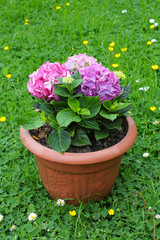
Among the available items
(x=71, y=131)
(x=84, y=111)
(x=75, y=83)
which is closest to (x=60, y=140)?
(x=71, y=131)

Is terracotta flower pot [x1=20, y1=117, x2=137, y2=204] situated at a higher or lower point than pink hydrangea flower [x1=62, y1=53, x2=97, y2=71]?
lower

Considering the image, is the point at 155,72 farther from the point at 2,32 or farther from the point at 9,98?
the point at 2,32

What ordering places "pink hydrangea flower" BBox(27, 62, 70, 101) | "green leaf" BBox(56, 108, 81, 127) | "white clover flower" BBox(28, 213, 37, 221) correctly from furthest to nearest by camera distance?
1. "white clover flower" BBox(28, 213, 37, 221)
2. "pink hydrangea flower" BBox(27, 62, 70, 101)
3. "green leaf" BBox(56, 108, 81, 127)

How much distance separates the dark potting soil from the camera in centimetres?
172

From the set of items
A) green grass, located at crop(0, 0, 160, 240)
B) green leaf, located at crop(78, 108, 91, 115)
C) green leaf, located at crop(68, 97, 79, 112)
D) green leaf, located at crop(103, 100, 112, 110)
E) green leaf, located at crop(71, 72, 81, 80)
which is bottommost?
green grass, located at crop(0, 0, 160, 240)

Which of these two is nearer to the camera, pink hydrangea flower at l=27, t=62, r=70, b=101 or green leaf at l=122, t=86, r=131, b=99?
pink hydrangea flower at l=27, t=62, r=70, b=101

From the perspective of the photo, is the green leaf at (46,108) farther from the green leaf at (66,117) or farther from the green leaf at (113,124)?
the green leaf at (113,124)

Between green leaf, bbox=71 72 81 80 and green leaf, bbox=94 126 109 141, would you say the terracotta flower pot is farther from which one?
green leaf, bbox=71 72 81 80

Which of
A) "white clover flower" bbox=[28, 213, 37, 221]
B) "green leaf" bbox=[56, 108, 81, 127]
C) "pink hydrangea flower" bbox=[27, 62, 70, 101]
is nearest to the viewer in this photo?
"green leaf" bbox=[56, 108, 81, 127]

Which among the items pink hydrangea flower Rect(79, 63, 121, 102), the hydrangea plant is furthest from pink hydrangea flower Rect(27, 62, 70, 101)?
pink hydrangea flower Rect(79, 63, 121, 102)

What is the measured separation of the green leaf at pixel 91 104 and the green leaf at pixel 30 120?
232mm

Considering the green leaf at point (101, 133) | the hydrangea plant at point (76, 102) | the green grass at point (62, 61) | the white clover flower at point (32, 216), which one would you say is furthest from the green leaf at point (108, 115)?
the white clover flower at point (32, 216)

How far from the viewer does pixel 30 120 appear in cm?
163

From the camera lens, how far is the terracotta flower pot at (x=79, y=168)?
157cm
